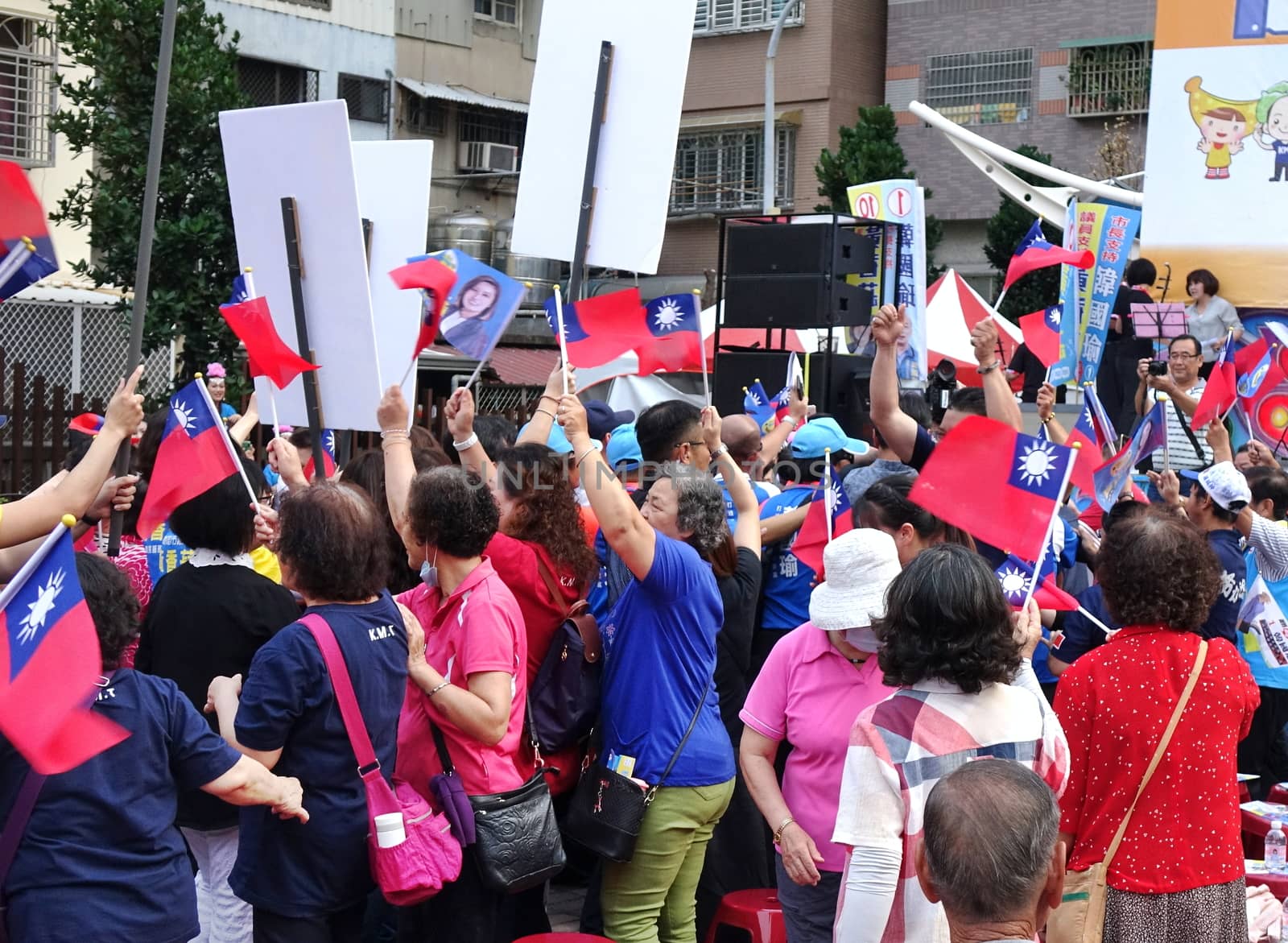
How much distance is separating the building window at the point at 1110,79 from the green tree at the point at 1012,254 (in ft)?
9.88

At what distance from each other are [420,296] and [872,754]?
11.6 feet

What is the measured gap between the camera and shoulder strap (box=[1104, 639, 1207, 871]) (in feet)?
11.9

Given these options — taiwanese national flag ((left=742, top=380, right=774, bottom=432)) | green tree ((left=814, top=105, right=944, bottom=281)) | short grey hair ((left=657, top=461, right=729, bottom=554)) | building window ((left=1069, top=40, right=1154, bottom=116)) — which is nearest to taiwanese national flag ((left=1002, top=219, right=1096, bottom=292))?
taiwanese national flag ((left=742, top=380, right=774, bottom=432))

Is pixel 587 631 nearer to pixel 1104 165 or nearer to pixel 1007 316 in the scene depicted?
pixel 1007 316

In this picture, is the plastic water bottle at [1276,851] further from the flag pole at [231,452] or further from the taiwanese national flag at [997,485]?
the flag pole at [231,452]

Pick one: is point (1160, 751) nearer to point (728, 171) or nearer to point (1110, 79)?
point (1110, 79)

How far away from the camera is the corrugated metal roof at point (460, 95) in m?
25.2

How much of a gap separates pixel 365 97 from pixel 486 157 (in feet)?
8.25

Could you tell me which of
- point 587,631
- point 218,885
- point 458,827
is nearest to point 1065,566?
point 587,631

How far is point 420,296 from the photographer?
20.1 feet

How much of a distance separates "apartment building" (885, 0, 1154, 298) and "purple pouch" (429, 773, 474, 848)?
2234 centimetres

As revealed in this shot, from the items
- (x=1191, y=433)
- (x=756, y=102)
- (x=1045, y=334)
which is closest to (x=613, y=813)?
(x=1191, y=433)

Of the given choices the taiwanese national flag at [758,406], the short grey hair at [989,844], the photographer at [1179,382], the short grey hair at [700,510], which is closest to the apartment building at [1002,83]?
the photographer at [1179,382]

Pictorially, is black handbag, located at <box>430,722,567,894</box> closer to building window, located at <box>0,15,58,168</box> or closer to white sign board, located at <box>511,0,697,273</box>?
white sign board, located at <box>511,0,697,273</box>
